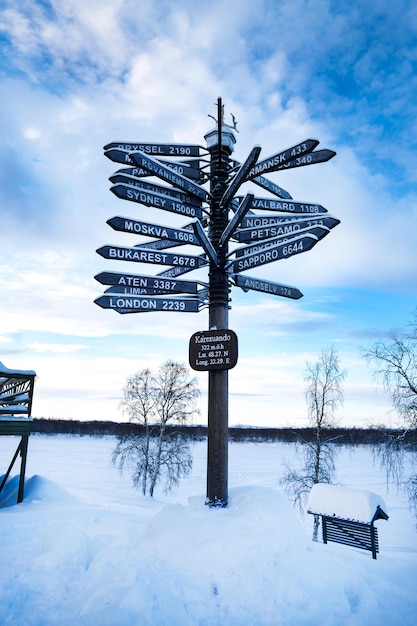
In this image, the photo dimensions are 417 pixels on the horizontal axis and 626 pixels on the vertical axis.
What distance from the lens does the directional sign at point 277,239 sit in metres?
5.10

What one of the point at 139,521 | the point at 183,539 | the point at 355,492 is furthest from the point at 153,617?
the point at 355,492

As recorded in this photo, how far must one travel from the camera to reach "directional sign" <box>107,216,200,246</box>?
5.15 m

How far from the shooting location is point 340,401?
777 inches

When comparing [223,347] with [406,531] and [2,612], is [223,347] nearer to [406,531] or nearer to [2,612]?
[2,612]

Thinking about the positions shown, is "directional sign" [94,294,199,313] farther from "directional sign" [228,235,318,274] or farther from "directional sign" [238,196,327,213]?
"directional sign" [238,196,327,213]

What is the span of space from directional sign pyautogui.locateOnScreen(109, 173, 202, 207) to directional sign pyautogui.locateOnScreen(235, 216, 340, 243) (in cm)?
87

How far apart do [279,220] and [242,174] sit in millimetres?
1103

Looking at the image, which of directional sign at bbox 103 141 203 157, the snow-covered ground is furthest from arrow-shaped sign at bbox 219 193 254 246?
the snow-covered ground

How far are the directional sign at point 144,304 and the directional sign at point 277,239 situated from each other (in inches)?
36.0

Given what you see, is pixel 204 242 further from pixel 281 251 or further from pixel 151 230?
pixel 281 251

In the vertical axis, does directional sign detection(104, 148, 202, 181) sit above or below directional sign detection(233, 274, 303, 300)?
above

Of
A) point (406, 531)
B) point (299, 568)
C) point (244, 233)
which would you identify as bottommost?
point (406, 531)

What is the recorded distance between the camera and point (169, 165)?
609 cm

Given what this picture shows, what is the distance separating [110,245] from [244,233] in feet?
6.12
